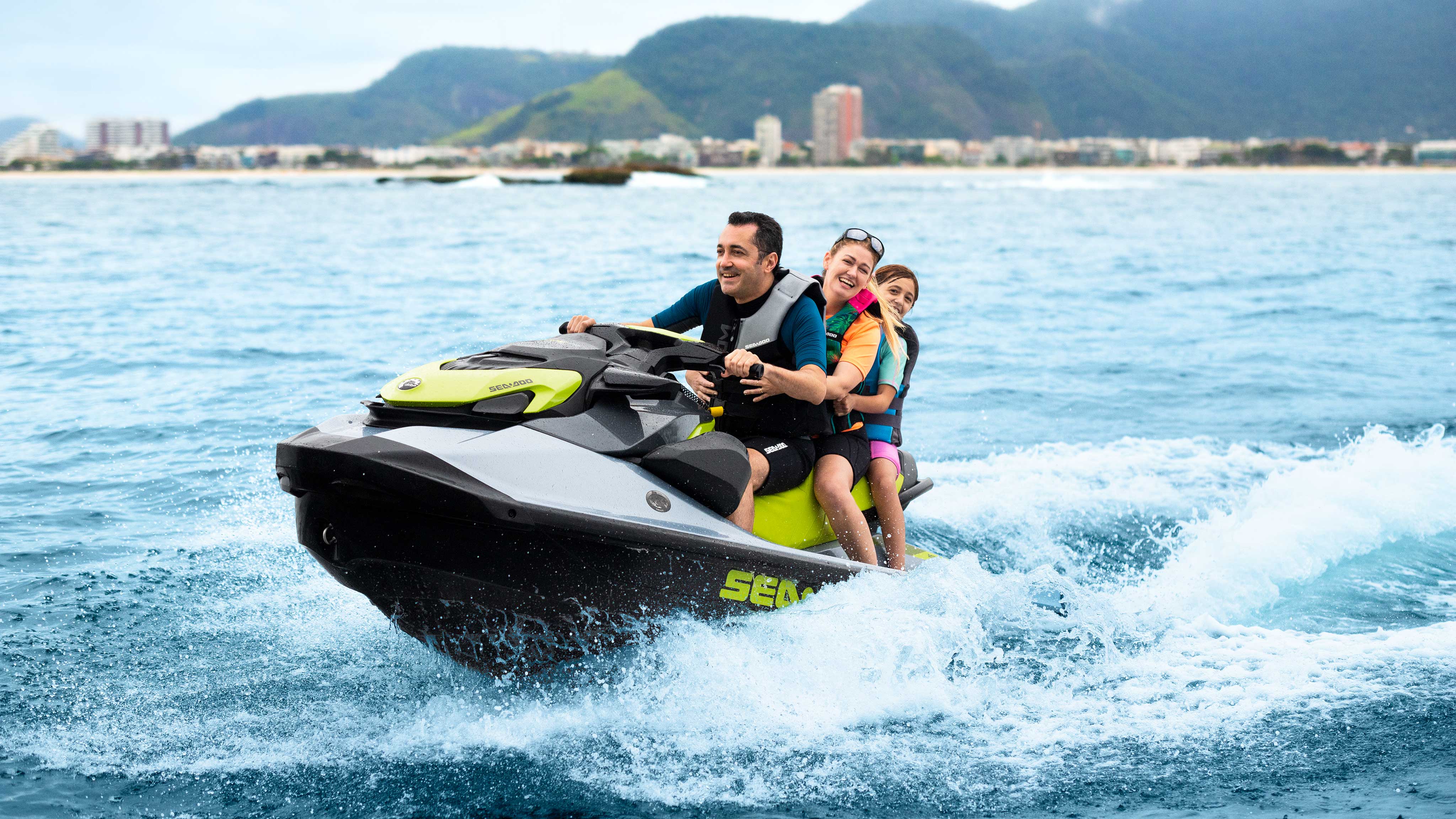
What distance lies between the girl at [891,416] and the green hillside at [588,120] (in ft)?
562

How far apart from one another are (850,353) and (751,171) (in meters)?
143

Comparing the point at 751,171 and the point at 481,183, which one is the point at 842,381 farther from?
the point at 751,171

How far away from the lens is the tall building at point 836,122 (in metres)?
176

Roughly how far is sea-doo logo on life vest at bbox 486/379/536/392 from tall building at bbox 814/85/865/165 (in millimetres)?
172085

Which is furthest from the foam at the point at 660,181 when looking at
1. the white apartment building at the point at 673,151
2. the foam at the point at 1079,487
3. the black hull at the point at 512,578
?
the black hull at the point at 512,578

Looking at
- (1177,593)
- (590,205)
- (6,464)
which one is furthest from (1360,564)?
(590,205)

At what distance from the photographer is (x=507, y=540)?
3.42 m

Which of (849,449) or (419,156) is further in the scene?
(419,156)

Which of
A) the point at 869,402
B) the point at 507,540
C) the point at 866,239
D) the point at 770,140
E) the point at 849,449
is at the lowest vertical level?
the point at 507,540

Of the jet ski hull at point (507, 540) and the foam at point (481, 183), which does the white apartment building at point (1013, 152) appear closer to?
the foam at point (481, 183)

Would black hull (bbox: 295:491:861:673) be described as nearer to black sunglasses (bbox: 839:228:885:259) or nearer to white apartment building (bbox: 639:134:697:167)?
black sunglasses (bbox: 839:228:885:259)

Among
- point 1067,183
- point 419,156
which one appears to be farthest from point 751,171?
point 1067,183

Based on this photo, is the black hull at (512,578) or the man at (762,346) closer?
the black hull at (512,578)

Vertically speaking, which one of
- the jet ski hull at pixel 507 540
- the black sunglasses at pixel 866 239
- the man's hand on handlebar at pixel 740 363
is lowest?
the jet ski hull at pixel 507 540
